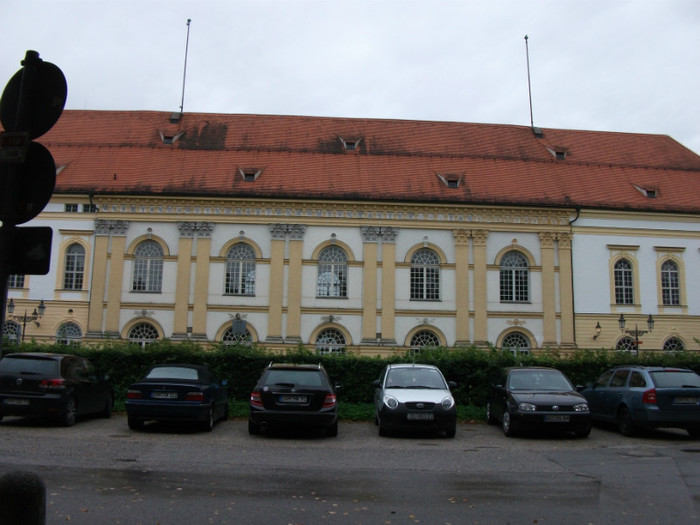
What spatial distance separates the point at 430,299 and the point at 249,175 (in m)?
11.3

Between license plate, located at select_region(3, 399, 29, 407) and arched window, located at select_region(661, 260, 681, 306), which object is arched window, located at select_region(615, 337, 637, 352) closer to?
arched window, located at select_region(661, 260, 681, 306)

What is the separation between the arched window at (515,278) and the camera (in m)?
34.7

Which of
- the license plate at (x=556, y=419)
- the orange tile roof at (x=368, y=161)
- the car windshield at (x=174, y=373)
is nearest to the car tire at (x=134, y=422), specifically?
the car windshield at (x=174, y=373)

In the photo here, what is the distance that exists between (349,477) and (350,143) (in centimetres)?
2990

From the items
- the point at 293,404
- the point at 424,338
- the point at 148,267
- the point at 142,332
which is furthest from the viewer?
the point at 148,267

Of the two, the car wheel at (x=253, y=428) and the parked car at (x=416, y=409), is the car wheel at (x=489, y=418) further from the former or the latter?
the car wheel at (x=253, y=428)

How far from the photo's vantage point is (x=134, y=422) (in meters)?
15.4

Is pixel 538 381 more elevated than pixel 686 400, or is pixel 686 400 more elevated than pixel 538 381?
pixel 538 381

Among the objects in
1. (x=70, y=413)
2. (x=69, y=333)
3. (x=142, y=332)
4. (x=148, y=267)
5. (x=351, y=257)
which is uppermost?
(x=351, y=257)

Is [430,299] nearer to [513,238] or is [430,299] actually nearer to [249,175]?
[513,238]

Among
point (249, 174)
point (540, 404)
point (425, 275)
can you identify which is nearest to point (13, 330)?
point (249, 174)

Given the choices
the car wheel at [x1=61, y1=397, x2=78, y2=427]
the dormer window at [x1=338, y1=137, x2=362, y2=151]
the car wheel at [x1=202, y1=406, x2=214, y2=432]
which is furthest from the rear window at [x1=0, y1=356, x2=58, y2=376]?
the dormer window at [x1=338, y1=137, x2=362, y2=151]

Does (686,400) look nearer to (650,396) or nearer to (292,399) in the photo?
(650,396)

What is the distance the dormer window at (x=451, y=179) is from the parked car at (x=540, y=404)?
65.1 ft
